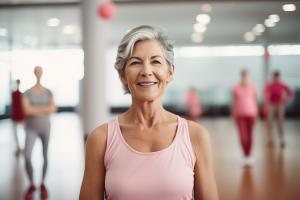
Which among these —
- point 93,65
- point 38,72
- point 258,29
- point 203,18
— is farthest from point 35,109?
point 258,29

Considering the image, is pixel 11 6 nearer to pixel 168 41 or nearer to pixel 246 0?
pixel 246 0

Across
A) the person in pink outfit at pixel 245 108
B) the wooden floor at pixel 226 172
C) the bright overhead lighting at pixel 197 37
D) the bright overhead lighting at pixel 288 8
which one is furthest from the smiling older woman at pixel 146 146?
the bright overhead lighting at pixel 197 37

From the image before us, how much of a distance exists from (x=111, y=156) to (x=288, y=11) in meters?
10.3

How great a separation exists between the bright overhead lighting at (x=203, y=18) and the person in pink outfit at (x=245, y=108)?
639cm

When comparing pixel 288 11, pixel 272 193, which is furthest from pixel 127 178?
pixel 288 11

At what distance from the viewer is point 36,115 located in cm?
466

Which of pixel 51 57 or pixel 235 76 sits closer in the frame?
pixel 51 57

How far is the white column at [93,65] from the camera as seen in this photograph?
25.5 ft

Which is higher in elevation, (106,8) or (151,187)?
(106,8)

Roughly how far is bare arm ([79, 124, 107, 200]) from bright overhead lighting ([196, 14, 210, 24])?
36.9 feet

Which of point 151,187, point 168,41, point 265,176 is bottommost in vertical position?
point 265,176

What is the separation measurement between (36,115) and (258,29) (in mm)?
11845

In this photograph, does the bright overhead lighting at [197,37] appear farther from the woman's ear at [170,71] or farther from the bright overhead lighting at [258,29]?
the woman's ear at [170,71]

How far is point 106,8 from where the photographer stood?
6.66m
